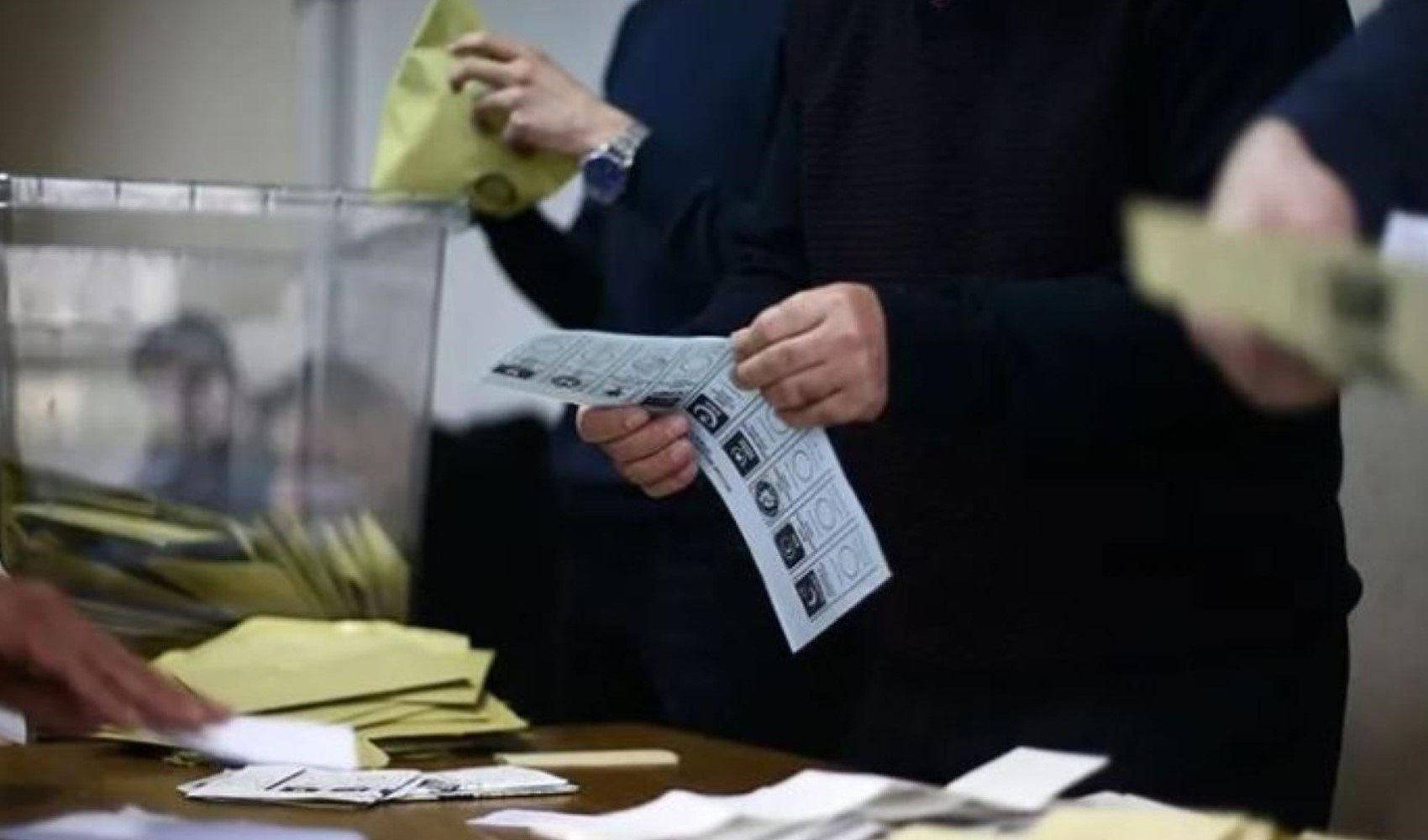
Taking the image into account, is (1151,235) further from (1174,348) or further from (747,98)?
(747,98)

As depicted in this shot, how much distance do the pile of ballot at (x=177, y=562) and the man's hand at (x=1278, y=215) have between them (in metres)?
1.03

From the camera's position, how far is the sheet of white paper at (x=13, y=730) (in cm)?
140

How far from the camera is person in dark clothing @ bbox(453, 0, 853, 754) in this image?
1.79 m

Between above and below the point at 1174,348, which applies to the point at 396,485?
below

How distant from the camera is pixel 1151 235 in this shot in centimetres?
71

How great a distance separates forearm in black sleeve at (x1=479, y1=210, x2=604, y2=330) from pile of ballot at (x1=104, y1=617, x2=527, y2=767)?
496mm

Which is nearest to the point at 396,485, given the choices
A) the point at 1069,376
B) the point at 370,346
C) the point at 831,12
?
the point at 370,346

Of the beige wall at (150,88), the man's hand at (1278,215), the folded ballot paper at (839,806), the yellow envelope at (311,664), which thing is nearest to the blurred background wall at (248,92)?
the beige wall at (150,88)

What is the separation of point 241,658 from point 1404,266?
103cm

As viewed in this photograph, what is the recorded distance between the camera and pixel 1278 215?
0.77 m

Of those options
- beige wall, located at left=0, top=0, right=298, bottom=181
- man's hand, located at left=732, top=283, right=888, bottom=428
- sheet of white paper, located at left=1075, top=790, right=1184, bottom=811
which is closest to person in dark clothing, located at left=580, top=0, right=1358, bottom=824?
man's hand, located at left=732, top=283, right=888, bottom=428

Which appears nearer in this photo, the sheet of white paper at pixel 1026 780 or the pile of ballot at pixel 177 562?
the sheet of white paper at pixel 1026 780

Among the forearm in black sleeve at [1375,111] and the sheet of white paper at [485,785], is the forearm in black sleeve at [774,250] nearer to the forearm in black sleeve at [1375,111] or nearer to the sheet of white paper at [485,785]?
the sheet of white paper at [485,785]

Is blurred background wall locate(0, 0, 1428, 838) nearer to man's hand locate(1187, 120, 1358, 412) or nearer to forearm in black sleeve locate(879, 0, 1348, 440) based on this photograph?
forearm in black sleeve locate(879, 0, 1348, 440)
